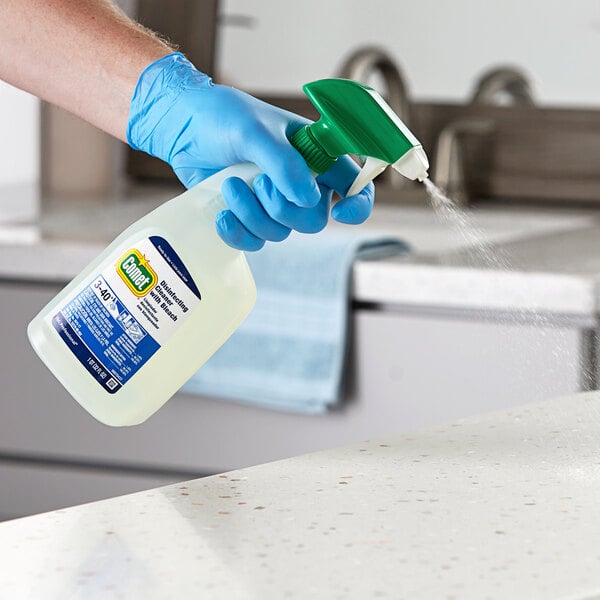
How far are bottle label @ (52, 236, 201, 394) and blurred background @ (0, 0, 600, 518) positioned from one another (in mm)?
602

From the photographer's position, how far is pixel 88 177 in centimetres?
190

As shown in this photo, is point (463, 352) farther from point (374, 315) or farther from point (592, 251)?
point (592, 251)

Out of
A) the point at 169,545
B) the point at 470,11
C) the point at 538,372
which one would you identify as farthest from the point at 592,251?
the point at 169,545

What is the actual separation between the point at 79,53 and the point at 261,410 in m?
0.58

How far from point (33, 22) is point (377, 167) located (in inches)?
15.3

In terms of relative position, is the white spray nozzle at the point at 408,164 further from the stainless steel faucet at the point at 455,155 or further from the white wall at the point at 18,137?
the white wall at the point at 18,137

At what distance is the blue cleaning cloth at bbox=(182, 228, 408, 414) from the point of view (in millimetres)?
1329

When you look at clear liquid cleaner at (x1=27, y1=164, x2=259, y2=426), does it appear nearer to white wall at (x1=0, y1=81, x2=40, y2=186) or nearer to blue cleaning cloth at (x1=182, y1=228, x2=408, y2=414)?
blue cleaning cloth at (x1=182, y1=228, x2=408, y2=414)

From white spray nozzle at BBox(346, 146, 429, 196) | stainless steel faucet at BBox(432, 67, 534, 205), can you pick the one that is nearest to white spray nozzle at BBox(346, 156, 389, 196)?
white spray nozzle at BBox(346, 146, 429, 196)

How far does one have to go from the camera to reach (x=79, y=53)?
0.93 metres

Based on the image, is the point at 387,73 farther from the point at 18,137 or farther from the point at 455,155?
the point at 18,137

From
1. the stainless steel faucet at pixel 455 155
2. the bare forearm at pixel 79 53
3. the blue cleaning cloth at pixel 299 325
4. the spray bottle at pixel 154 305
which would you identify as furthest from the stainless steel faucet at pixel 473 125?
the spray bottle at pixel 154 305

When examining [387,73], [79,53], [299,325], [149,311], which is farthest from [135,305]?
[387,73]

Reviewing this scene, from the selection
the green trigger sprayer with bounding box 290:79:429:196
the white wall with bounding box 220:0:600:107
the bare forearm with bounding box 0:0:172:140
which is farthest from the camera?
the white wall with bounding box 220:0:600:107
